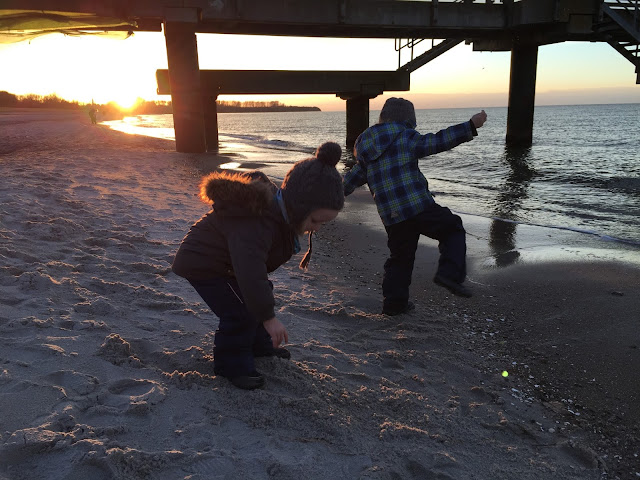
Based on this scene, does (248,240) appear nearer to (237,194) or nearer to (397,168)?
(237,194)

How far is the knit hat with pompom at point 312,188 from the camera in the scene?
2.17 meters

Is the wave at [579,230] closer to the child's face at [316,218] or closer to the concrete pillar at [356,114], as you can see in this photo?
the child's face at [316,218]

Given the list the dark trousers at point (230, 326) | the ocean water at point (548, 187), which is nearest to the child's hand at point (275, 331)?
the dark trousers at point (230, 326)

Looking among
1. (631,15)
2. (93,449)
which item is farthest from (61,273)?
(631,15)

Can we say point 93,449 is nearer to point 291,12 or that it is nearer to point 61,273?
point 61,273

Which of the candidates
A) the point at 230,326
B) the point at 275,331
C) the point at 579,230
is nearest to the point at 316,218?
the point at 275,331

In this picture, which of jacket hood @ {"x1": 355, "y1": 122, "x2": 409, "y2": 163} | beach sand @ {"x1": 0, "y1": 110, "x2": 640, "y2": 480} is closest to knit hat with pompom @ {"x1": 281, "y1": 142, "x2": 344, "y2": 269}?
beach sand @ {"x1": 0, "y1": 110, "x2": 640, "y2": 480}

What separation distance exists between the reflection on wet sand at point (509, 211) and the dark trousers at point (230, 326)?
3.59 meters

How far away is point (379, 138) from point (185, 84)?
12648mm

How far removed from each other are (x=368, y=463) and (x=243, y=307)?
95 centimetres

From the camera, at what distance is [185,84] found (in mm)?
14578

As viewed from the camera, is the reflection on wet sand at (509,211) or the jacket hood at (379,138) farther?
the reflection on wet sand at (509,211)

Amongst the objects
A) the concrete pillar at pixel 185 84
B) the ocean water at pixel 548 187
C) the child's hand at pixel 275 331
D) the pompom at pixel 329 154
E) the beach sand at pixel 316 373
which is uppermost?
the concrete pillar at pixel 185 84

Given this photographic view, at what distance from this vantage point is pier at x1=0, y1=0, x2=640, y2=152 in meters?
13.0
